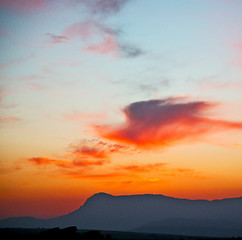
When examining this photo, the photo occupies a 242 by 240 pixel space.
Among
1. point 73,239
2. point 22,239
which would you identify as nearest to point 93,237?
point 73,239

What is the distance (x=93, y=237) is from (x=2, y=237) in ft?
137

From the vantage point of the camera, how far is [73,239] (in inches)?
6821

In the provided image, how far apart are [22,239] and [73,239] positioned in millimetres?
22708

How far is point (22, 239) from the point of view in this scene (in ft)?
570

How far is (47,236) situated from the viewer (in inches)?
6890

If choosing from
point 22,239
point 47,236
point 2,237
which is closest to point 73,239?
point 47,236

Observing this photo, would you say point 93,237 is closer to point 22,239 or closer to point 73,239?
point 73,239

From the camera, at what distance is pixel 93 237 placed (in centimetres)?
18362

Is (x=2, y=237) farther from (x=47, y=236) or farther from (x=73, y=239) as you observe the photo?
(x=73, y=239)

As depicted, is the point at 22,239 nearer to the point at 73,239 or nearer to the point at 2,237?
the point at 2,237

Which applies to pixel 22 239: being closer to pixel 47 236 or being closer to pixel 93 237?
pixel 47 236

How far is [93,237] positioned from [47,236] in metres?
22.0

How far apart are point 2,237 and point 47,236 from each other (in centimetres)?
2186

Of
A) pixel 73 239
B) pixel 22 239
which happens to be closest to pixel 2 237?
pixel 22 239
